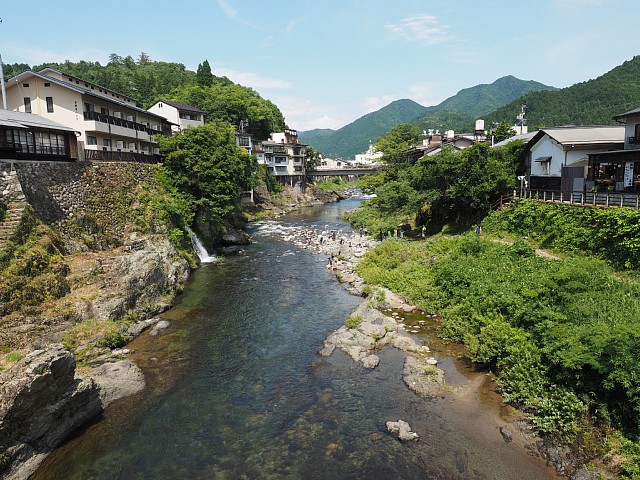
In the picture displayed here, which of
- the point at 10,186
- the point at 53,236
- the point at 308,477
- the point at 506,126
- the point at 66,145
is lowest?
the point at 308,477

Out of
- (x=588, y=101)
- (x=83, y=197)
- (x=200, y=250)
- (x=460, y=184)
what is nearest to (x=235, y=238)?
(x=200, y=250)

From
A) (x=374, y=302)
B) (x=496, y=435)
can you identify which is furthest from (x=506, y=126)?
(x=496, y=435)

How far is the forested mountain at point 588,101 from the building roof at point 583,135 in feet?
261

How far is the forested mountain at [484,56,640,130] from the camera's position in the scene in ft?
346

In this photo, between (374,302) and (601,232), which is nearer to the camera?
(601,232)

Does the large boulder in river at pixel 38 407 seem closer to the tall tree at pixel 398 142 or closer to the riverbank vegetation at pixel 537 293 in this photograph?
the riverbank vegetation at pixel 537 293

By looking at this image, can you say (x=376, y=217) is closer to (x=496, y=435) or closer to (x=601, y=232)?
(x=601, y=232)

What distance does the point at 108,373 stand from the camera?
630 inches

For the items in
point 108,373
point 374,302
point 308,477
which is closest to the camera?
point 308,477

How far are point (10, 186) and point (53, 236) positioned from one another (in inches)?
128

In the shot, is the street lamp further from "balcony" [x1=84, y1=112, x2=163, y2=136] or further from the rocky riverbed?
"balcony" [x1=84, y1=112, x2=163, y2=136]

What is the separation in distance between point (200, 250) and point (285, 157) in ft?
169

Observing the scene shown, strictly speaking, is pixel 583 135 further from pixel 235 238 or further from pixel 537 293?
pixel 235 238

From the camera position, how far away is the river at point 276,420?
463 inches
